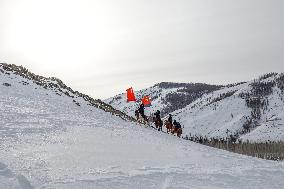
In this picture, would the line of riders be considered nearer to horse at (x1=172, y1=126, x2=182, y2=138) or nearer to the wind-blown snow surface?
horse at (x1=172, y1=126, x2=182, y2=138)

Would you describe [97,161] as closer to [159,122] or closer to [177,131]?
[177,131]

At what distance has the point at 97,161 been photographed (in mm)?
11805

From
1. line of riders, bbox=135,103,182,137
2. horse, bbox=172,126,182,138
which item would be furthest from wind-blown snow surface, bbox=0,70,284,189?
line of riders, bbox=135,103,182,137

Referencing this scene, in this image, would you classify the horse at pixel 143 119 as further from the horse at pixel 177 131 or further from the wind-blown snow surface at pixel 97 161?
the wind-blown snow surface at pixel 97 161

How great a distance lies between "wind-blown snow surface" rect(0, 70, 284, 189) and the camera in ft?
32.0

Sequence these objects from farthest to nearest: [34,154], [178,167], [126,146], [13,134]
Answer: [126,146]
[13,134]
[178,167]
[34,154]

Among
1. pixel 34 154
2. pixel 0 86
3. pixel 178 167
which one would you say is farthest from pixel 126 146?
pixel 0 86

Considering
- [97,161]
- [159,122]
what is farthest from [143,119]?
[97,161]

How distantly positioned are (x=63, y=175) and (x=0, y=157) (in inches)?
78.1

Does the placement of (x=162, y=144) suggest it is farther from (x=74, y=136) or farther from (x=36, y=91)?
Result: (x=36, y=91)

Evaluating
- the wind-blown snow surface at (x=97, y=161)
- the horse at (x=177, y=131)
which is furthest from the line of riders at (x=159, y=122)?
the wind-blown snow surface at (x=97, y=161)

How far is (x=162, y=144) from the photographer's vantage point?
1706cm

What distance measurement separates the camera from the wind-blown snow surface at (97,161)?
9.77 m

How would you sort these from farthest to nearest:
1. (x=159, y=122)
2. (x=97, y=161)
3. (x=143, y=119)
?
(x=143, y=119)
(x=159, y=122)
(x=97, y=161)
